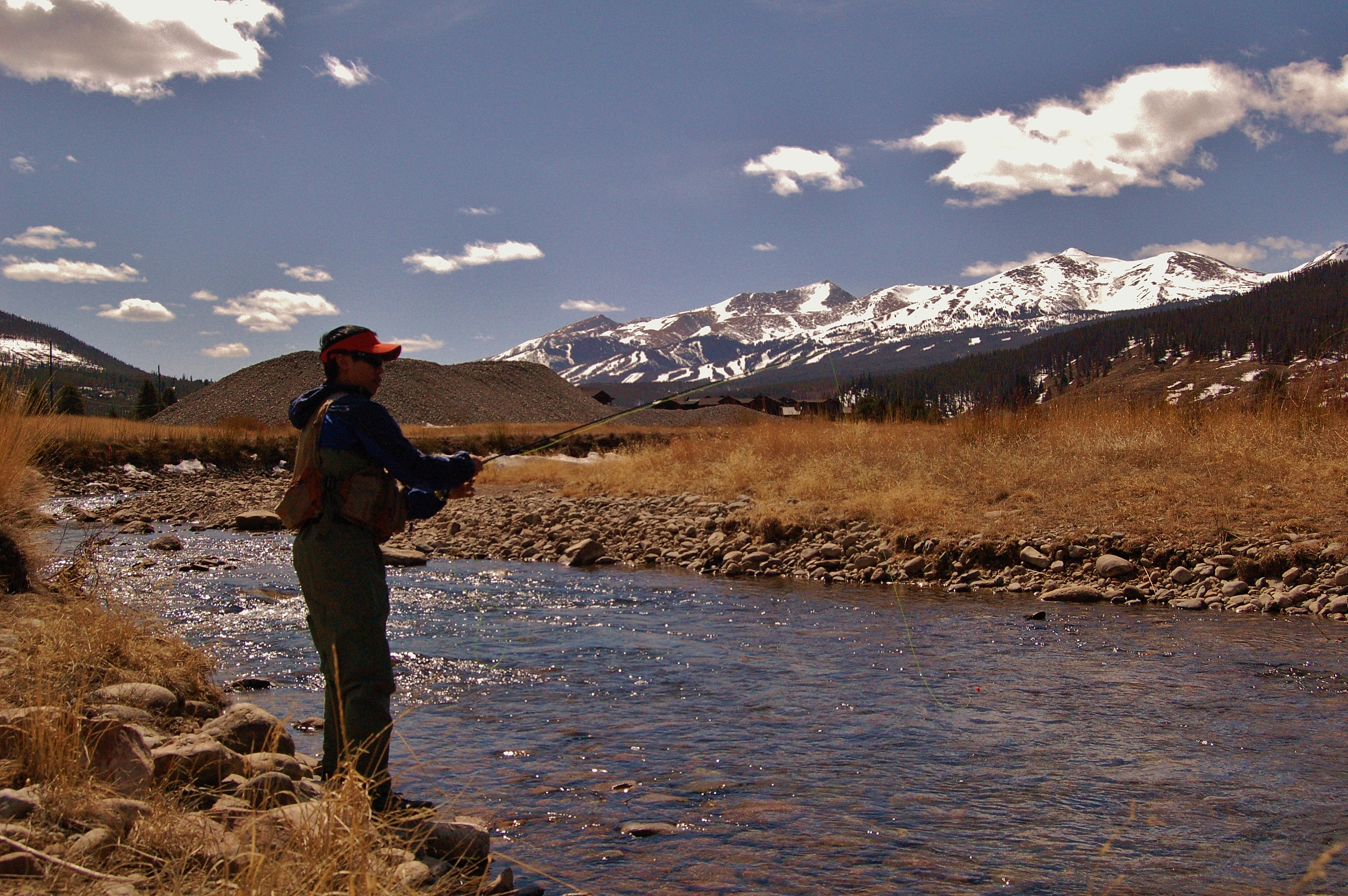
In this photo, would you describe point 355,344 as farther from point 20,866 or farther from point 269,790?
point 20,866

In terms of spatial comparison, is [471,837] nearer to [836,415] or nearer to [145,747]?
[145,747]

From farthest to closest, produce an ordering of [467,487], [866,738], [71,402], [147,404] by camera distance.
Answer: [147,404] < [71,402] < [866,738] < [467,487]

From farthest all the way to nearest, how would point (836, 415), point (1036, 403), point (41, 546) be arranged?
1. point (836, 415)
2. point (1036, 403)
3. point (41, 546)

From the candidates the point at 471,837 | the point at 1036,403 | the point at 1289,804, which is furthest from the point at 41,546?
the point at 1036,403

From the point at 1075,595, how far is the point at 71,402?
35.0 meters

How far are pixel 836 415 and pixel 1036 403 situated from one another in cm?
517

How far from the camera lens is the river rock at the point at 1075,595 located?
977 cm

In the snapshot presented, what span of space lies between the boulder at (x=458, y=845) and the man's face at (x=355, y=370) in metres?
1.94

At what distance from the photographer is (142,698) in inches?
193

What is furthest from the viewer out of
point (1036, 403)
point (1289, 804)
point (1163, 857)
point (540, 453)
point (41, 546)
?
point (540, 453)

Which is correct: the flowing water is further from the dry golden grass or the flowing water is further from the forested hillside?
the forested hillside

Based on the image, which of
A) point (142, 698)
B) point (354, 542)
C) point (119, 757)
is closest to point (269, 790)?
point (119, 757)

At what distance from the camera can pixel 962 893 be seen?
351cm

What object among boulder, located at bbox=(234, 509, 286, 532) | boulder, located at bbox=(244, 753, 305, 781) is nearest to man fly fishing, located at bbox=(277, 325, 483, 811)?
boulder, located at bbox=(244, 753, 305, 781)
